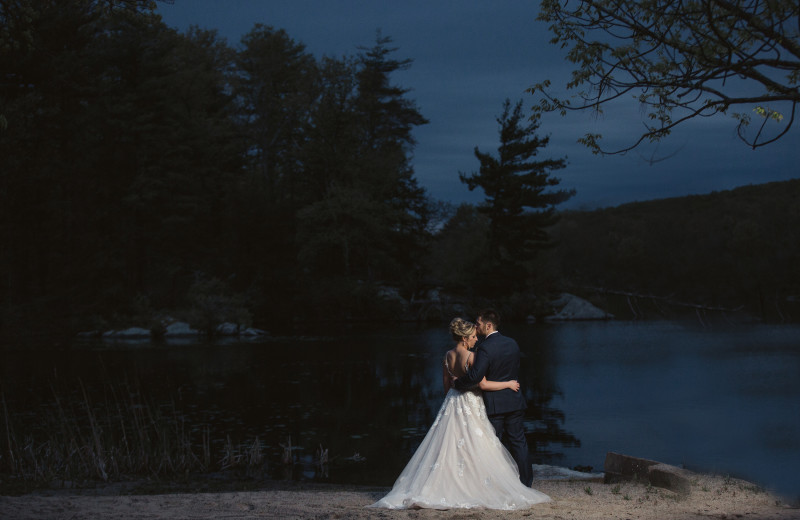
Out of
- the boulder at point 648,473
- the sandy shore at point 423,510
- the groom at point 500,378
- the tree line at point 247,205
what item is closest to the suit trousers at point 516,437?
the groom at point 500,378

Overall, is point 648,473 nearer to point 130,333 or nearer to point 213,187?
point 130,333

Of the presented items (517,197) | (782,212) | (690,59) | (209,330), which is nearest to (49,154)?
(209,330)

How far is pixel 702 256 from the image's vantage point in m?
59.0

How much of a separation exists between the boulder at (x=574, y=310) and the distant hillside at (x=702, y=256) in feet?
4.74

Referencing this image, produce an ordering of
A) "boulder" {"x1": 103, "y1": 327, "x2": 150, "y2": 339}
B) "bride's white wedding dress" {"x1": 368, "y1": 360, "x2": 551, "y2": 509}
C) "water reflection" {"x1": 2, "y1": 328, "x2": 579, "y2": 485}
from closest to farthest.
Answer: "bride's white wedding dress" {"x1": 368, "y1": 360, "x2": 551, "y2": 509}
"water reflection" {"x1": 2, "y1": 328, "x2": 579, "y2": 485}
"boulder" {"x1": 103, "y1": 327, "x2": 150, "y2": 339}

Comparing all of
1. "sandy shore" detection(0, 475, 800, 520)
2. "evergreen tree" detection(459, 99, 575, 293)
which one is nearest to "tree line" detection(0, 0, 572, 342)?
"evergreen tree" detection(459, 99, 575, 293)

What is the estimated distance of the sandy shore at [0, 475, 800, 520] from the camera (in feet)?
24.2

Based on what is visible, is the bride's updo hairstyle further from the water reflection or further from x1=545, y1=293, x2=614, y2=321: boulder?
x1=545, y1=293, x2=614, y2=321: boulder

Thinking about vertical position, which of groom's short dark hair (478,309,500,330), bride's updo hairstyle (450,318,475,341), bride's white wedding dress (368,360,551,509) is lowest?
bride's white wedding dress (368,360,551,509)

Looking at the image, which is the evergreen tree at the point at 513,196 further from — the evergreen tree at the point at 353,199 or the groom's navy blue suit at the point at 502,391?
the groom's navy blue suit at the point at 502,391

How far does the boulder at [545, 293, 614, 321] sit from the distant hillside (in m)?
1.44

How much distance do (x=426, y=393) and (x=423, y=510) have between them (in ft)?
46.2

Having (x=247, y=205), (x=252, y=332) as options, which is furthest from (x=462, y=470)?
(x=247, y=205)

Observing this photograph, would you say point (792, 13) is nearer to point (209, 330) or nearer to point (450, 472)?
point (450, 472)
